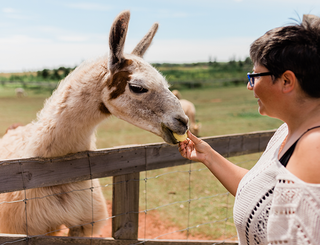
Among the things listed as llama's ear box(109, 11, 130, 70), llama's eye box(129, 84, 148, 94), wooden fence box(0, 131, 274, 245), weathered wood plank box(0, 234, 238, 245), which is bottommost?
weathered wood plank box(0, 234, 238, 245)

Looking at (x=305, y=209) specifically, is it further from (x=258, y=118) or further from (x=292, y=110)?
(x=258, y=118)

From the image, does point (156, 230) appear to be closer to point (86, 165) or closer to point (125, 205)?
point (125, 205)

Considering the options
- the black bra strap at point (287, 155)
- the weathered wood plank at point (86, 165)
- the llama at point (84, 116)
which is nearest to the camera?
the black bra strap at point (287, 155)

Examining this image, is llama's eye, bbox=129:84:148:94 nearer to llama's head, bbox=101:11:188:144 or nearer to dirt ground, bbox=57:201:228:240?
llama's head, bbox=101:11:188:144

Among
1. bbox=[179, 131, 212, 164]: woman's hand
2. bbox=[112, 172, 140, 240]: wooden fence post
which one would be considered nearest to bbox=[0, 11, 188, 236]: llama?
bbox=[179, 131, 212, 164]: woman's hand

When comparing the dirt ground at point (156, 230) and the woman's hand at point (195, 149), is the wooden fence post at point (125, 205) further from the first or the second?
the dirt ground at point (156, 230)

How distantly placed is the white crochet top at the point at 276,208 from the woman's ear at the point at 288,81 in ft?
0.93

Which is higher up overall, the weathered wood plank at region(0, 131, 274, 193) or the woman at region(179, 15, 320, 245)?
the woman at region(179, 15, 320, 245)

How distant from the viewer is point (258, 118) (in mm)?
13664

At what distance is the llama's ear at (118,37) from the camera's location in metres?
1.80

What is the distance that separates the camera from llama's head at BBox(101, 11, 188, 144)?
6.19 ft

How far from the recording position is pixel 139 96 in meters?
1.93

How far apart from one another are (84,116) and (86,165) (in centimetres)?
36

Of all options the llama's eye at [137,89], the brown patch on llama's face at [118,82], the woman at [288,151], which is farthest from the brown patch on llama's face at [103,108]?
Answer: the woman at [288,151]
